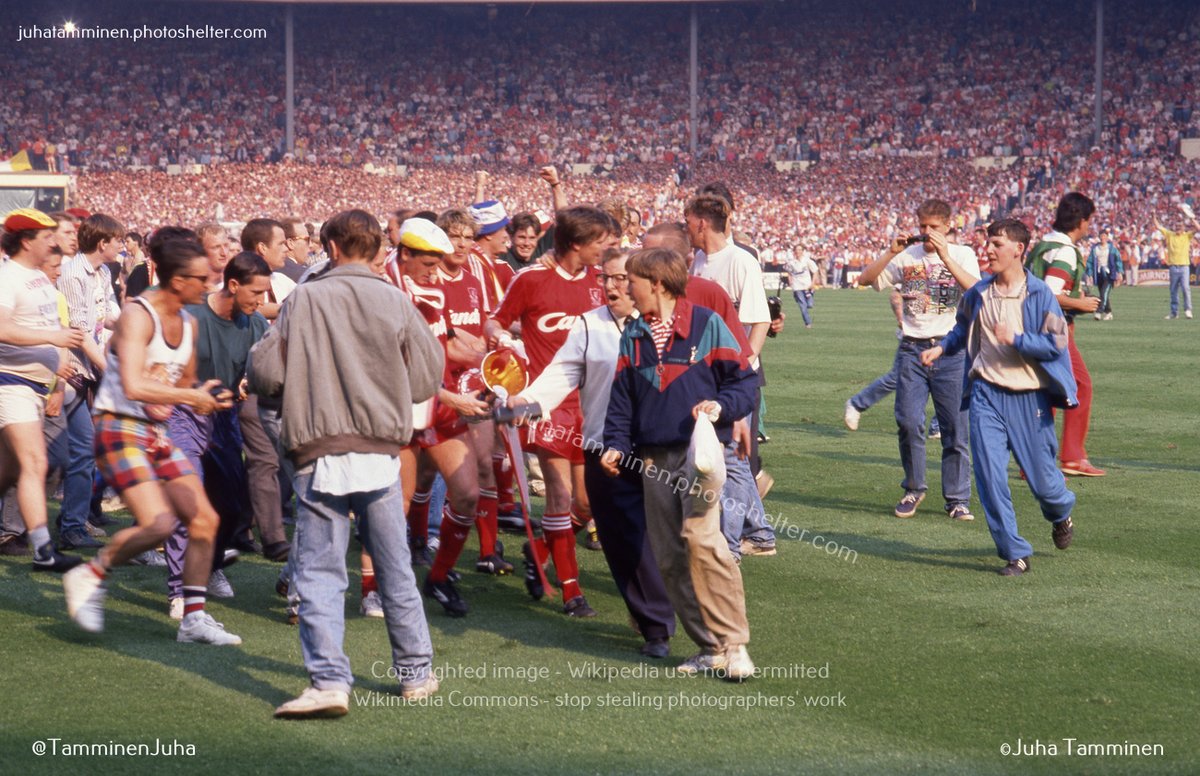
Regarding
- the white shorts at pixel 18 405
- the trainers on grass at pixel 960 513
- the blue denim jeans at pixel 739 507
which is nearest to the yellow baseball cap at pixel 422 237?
the blue denim jeans at pixel 739 507

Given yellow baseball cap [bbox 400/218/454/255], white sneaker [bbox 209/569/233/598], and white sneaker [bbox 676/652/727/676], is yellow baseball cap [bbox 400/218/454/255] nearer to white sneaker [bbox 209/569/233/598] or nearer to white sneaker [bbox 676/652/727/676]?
white sneaker [bbox 676/652/727/676]

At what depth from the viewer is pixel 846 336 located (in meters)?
23.4

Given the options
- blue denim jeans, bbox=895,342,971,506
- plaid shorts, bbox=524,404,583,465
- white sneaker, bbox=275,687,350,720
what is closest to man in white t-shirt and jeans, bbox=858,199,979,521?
blue denim jeans, bbox=895,342,971,506

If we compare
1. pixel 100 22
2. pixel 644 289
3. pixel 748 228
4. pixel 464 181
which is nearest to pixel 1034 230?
pixel 748 228

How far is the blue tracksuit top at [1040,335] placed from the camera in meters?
7.36

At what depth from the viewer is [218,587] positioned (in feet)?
23.0

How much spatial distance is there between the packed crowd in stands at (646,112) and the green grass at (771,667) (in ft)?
127

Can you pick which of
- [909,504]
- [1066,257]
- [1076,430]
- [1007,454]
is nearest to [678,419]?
[1007,454]

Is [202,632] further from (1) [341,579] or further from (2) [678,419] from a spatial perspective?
(2) [678,419]

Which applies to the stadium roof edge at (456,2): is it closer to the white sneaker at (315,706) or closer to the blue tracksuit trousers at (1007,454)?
the blue tracksuit trousers at (1007,454)

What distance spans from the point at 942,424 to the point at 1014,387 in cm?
162

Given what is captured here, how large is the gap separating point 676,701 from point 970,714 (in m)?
1.06

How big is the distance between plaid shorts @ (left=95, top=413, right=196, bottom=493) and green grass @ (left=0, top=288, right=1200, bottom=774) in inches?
30.1

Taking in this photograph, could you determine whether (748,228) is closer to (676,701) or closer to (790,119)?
(790,119)
